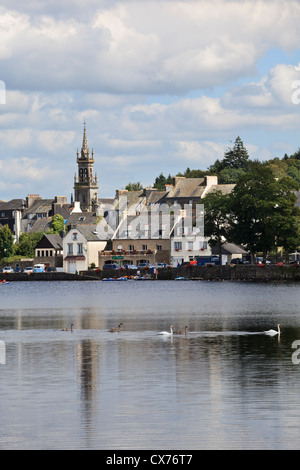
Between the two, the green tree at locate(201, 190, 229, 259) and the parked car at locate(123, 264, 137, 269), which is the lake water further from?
the parked car at locate(123, 264, 137, 269)

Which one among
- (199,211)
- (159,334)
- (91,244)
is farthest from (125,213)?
(159,334)

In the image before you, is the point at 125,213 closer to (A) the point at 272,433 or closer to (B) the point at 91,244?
(B) the point at 91,244

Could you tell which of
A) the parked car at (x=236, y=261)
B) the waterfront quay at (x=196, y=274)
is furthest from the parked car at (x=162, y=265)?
the parked car at (x=236, y=261)

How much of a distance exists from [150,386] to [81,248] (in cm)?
14785

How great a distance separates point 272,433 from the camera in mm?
30484

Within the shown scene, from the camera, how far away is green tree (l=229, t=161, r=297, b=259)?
481 feet

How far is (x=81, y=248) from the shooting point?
7372 inches

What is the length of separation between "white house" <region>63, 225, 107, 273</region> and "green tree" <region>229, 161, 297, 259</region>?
39.2 metres

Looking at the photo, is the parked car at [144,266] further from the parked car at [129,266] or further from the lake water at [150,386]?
the lake water at [150,386]

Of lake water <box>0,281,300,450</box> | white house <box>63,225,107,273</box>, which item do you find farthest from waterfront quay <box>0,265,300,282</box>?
lake water <box>0,281,300,450</box>

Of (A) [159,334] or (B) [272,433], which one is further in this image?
(A) [159,334]

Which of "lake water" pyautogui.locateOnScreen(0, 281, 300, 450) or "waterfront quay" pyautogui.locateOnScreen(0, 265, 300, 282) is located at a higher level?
"waterfront quay" pyautogui.locateOnScreen(0, 265, 300, 282)
